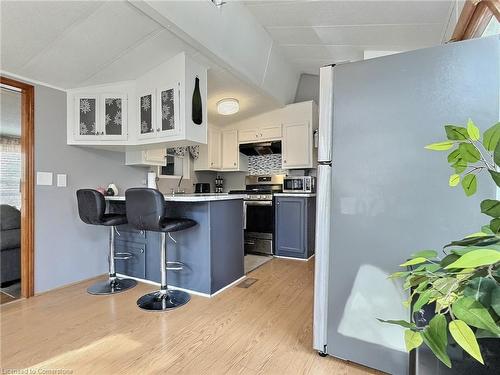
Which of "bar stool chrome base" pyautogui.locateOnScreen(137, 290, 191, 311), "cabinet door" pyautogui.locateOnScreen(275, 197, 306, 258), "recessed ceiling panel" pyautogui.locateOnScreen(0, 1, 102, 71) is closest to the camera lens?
"recessed ceiling panel" pyautogui.locateOnScreen(0, 1, 102, 71)

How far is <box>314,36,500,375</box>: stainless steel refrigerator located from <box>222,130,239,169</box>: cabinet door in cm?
326

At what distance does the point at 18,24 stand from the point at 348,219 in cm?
269

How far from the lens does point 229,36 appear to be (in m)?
2.62

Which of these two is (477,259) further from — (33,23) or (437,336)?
(33,23)

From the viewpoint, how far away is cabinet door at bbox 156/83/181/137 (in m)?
→ 2.58

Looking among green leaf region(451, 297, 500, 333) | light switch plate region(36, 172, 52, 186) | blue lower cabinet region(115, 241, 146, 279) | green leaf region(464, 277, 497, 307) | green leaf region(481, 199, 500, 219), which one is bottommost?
blue lower cabinet region(115, 241, 146, 279)

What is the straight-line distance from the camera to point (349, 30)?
2.65 metres

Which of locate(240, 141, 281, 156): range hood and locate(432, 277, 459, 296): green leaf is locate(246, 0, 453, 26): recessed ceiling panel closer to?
locate(240, 141, 281, 156): range hood

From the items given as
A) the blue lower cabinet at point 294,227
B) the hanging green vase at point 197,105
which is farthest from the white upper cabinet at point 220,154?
the hanging green vase at point 197,105

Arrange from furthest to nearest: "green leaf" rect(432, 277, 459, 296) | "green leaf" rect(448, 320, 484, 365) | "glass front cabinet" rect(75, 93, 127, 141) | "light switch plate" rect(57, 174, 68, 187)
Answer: "glass front cabinet" rect(75, 93, 127, 141), "light switch plate" rect(57, 174, 68, 187), "green leaf" rect(432, 277, 459, 296), "green leaf" rect(448, 320, 484, 365)

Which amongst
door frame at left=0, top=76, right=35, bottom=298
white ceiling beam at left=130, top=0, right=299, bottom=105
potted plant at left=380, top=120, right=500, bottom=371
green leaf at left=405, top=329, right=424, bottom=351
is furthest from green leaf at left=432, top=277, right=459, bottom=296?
door frame at left=0, top=76, right=35, bottom=298

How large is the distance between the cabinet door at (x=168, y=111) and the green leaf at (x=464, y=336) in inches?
98.6

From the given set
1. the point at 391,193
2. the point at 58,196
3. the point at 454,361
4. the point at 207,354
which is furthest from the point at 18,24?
the point at 454,361

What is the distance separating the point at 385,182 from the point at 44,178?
118 inches
